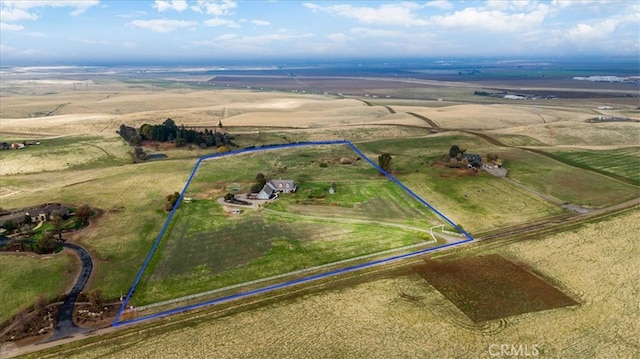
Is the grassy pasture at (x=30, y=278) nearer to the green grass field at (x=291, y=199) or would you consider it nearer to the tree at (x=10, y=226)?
the green grass field at (x=291, y=199)

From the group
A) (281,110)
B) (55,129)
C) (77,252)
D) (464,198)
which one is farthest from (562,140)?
(55,129)

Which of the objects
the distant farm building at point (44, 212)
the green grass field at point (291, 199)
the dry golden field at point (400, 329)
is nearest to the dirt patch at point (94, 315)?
the green grass field at point (291, 199)

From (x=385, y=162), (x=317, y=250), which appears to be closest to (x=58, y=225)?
(x=317, y=250)

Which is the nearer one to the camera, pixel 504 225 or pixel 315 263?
pixel 315 263

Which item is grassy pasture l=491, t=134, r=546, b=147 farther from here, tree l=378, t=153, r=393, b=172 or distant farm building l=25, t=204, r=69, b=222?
distant farm building l=25, t=204, r=69, b=222

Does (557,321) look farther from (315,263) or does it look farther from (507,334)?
(315,263)
